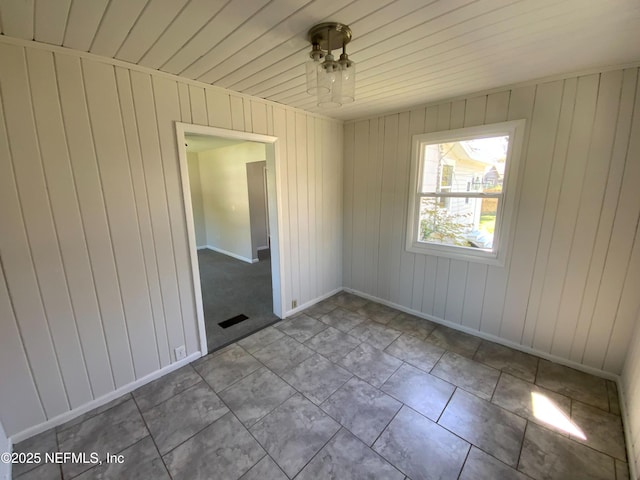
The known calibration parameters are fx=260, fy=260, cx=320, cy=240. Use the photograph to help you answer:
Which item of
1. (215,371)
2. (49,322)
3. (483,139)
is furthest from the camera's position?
(483,139)

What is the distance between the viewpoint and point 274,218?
3100mm

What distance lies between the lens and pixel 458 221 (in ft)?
9.53

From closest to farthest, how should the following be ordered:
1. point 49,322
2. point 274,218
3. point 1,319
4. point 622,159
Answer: point 1,319
point 49,322
point 622,159
point 274,218

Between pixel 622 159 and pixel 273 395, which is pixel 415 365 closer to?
pixel 273 395

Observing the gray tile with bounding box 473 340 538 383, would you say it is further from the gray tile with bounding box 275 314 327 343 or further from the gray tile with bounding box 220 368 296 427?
the gray tile with bounding box 220 368 296 427

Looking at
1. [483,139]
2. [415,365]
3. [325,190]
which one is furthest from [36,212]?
[483,139]

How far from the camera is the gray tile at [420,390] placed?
197cm

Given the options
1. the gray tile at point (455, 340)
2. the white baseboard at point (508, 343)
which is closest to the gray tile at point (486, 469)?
the gray tile at point (455, 340)

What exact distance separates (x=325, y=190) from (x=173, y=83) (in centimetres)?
203

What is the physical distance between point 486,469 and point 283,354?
1732 mm

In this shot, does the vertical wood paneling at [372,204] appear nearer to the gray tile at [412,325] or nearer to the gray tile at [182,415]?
the gray tile at [412,325]

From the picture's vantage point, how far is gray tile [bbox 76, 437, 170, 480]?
1.52m

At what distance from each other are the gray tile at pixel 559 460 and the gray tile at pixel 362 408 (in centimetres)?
79

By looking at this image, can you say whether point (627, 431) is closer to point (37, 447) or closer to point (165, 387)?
point (165, 387)
